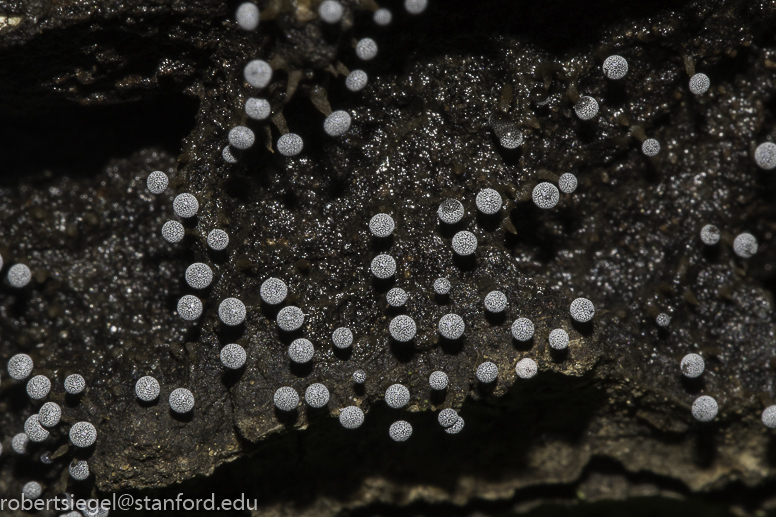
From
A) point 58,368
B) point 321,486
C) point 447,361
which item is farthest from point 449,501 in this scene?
point 58,368

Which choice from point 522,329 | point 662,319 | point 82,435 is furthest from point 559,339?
point 82,435

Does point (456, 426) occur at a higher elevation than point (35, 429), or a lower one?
higher

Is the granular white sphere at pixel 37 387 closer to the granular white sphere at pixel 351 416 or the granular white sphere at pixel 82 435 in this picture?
the granular white sphere at pixel 82 435

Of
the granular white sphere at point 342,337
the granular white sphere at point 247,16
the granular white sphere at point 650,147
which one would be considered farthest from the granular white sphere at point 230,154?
the granular white sphere at point 650,147

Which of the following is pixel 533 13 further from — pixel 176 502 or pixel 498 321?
pixel 176 502

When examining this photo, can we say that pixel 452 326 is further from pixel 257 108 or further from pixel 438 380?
pixel 257 108

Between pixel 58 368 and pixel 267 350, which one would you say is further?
pixel 58 368
